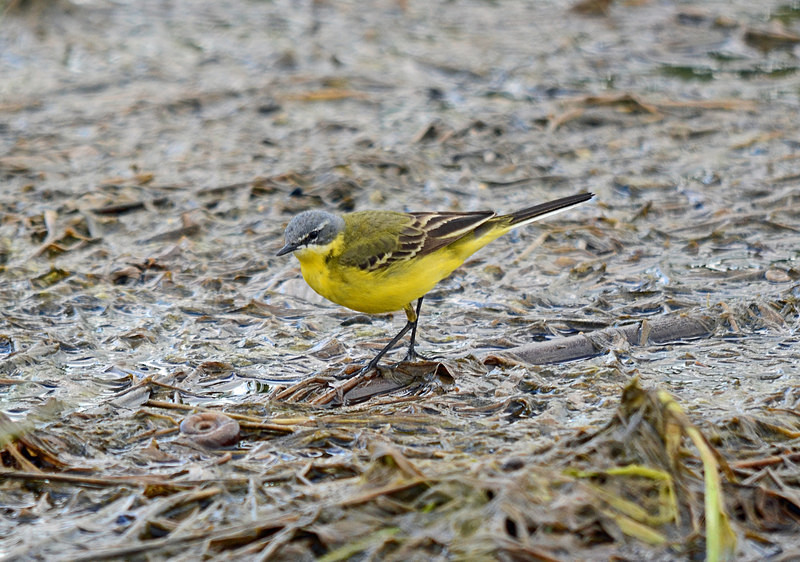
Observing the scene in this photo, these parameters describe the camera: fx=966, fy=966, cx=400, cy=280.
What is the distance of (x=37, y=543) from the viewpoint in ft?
15.2

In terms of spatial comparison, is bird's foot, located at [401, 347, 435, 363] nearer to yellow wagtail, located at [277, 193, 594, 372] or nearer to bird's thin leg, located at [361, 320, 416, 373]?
yellow wagtail, located at [277, 193, 594, 372]

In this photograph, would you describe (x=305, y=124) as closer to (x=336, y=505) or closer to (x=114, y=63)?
(x=114, y=63)

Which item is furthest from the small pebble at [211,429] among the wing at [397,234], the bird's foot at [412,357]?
the bird's foot at [412,357]

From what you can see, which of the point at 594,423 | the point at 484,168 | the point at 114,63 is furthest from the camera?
the point at 114,63

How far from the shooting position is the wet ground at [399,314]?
4.64 meters

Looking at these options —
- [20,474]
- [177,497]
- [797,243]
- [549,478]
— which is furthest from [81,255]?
[797,243]

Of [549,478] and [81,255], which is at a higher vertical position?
[549,478]

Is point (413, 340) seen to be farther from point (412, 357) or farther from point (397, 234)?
point (397, 234)

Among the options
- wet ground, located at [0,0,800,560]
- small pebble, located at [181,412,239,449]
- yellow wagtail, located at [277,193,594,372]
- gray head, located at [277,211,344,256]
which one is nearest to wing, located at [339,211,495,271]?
yellow wagtail, located at [277,193,594,372]

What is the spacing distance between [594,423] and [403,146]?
6.00 m

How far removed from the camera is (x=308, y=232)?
21.7 feet

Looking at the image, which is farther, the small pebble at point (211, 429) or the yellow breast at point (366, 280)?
the yellow breast at point (366, 280)

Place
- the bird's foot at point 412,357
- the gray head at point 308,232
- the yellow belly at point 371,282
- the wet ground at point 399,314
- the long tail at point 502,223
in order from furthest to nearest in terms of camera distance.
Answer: the long tail at point 502,223 → the bird's foot at point 412,357 → the gray head at point 308,232 → the yellow belly at point 371,282 → the wet ground at point 399,314

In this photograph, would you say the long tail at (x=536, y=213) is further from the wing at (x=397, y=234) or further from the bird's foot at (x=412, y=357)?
the bird's foot at (x=412, y=357)
